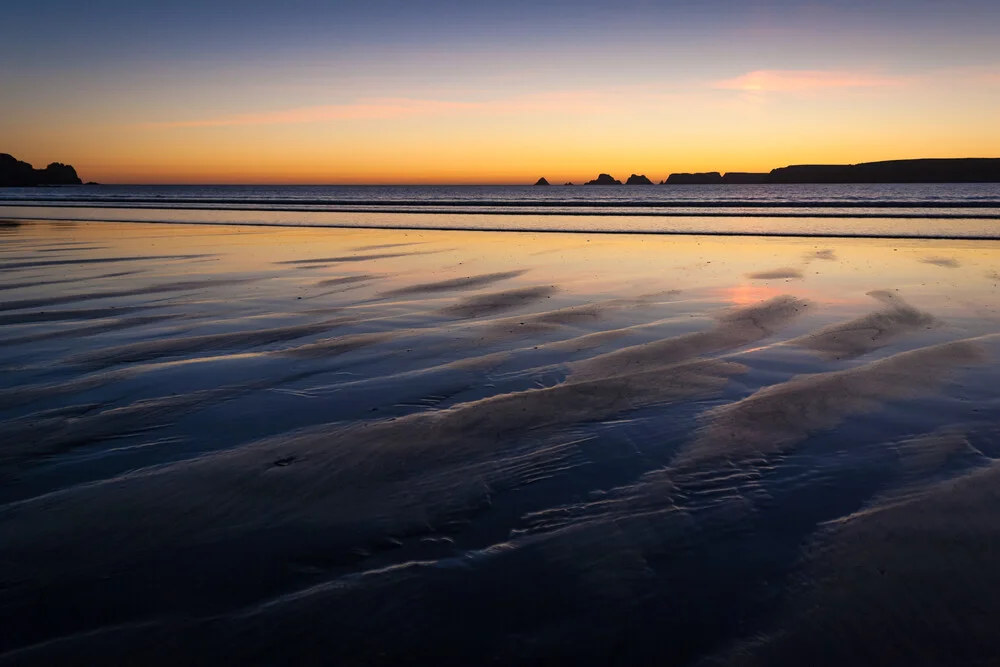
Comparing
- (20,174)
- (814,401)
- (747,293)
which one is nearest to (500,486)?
(814,401)

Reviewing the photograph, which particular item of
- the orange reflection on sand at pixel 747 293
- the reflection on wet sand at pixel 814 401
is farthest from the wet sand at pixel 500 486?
the orange reflection on sand at pixel 747 293

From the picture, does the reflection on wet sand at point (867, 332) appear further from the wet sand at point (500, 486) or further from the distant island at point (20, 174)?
the distant island at point (20, 174)

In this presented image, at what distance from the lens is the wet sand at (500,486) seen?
297 cm

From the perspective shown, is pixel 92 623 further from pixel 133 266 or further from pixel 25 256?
pixel 25 256

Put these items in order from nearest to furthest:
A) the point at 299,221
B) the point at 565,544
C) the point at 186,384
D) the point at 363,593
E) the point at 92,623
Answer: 1. the point at 92,623
2. the point at 363,593
3. the point at 565,544
4. the point at 186,384
5. the point at 299,221

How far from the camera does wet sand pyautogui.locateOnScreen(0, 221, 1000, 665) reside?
9.73 ft

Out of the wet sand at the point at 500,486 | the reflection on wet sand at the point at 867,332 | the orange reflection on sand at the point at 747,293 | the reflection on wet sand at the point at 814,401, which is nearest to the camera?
the wet sand at the point at 500,486

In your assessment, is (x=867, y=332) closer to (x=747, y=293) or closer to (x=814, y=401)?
(x=747, y=293)

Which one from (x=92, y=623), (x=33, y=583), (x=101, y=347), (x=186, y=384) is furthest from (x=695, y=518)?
(x=101, y=347)

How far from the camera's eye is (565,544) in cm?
367

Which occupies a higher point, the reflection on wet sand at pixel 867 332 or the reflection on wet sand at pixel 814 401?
the reflection on wet sand at pixel 867 332

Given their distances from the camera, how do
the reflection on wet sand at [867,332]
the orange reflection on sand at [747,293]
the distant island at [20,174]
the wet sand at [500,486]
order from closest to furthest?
the wet sand at [500,486] < the reflection on wet sand at [867,332] < the orange reflection on sand at [747,293] < the distant island at [20,174]

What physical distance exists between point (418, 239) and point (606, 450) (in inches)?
774

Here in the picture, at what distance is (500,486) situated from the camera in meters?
4.39
